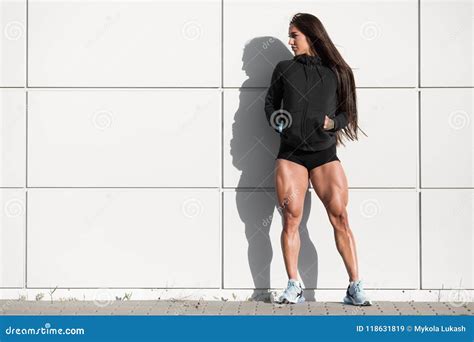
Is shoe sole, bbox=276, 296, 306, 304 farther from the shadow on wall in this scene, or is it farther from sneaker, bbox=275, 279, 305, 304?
the shadow on wall

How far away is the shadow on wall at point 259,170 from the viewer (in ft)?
28.9

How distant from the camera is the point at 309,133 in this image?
8352 millimetres

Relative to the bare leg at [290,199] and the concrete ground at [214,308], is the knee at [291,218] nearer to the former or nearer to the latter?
the bare leg at [290,199]

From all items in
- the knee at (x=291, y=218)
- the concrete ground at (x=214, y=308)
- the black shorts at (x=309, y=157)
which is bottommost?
the concrete ground at (x=214, y=308)

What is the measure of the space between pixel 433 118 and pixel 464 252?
3.93 ft

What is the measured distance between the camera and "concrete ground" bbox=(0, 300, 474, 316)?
817 centimetres

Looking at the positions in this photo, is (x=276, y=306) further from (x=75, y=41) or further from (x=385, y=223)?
(x=75, y=41)

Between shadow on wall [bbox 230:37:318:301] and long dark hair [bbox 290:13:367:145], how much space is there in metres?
0.33

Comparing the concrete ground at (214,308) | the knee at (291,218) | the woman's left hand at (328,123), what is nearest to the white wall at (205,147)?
the concrete ground at (214,308)

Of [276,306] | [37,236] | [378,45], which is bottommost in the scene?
[276,306]

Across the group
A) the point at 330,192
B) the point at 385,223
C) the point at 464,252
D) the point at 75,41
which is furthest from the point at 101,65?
the point at 464,252

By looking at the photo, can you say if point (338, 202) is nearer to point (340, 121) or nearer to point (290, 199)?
point (290, 199)

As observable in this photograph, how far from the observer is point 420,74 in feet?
28.7

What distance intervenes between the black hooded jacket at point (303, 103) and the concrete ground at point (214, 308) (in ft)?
4.44
